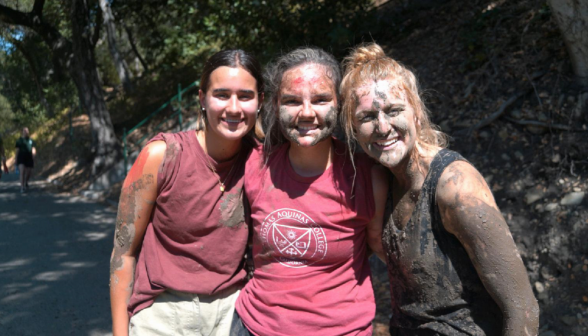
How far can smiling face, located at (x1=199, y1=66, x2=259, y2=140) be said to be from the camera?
220 cm

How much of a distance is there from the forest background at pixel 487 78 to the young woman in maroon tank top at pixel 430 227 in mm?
871

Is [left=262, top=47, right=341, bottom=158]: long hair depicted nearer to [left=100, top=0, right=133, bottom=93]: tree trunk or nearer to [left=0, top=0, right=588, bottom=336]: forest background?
[left=0, top=0, right=588, bottom=336]: forest background

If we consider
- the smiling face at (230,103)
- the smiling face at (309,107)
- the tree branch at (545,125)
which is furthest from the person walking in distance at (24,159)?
the smiling face at (309,107)

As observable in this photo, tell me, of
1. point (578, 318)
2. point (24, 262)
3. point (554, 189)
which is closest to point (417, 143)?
point (578, 318)

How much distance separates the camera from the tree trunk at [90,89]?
41.1 feet

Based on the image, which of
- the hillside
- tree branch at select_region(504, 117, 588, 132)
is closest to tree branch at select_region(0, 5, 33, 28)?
the hillside

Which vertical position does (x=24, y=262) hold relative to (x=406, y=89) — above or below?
below

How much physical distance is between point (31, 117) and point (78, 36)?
1969cm

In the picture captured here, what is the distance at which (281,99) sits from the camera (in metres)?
2.18

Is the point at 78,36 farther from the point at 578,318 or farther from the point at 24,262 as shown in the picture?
the point at 578,318

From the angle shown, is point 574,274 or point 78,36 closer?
point 574,274

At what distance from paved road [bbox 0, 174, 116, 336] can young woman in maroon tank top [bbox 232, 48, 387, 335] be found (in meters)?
3.20

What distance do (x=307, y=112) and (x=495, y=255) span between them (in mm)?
890

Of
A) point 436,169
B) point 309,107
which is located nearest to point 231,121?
point 309,107
